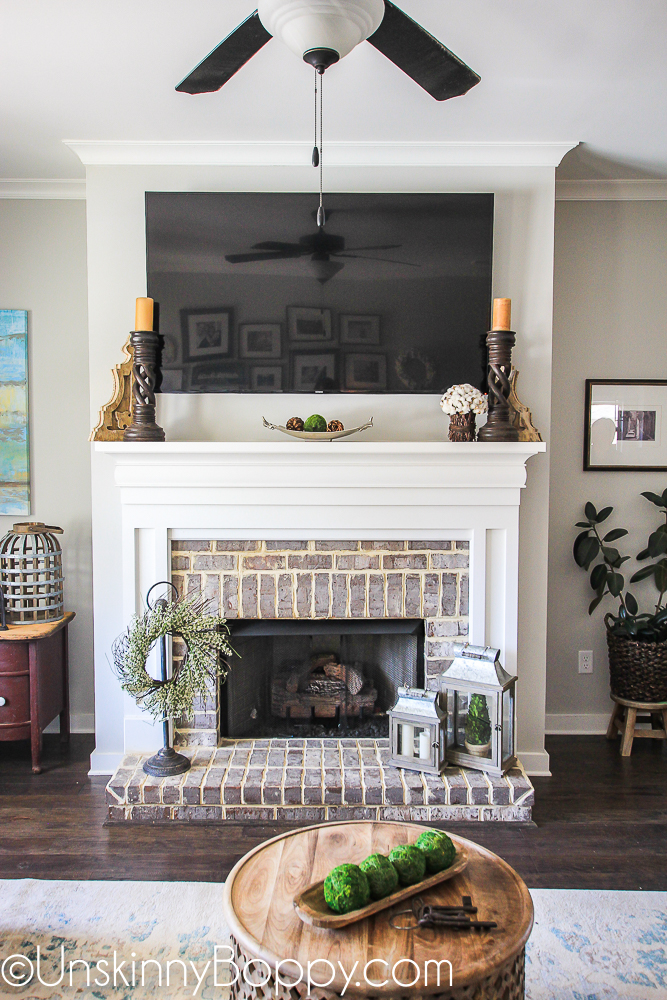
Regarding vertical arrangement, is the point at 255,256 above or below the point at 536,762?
above

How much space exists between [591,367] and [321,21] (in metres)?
2.35

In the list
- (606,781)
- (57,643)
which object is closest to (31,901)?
(57,643)

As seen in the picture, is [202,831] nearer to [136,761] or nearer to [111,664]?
[136,761]

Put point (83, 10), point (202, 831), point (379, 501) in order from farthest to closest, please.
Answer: point (379, 501), point (202, 831), point (83, 10)

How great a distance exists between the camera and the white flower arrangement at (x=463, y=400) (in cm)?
288

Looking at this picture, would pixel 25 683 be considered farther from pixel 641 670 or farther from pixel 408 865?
pixel 641 670

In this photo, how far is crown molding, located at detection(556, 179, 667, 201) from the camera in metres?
3.38

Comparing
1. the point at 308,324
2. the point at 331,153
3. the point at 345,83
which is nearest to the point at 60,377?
the point at 308,324

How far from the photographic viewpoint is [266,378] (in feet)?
9.90

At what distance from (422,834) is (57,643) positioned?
2169mm

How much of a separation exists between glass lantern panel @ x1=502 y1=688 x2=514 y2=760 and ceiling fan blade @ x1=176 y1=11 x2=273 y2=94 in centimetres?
230

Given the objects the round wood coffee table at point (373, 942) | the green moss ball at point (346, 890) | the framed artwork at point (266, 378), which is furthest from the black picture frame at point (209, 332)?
the green moss ball at point (346, 890)

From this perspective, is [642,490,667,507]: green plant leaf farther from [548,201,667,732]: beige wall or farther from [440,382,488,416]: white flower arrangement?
[440,382,488,416]: white flower arrangement

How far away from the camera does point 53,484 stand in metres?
3.57
